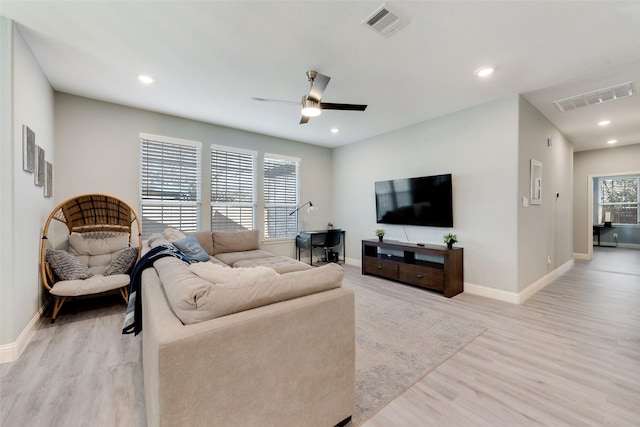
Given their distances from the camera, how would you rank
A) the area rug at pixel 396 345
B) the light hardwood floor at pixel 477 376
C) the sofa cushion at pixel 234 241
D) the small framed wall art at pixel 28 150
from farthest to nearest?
the sofa cushion at pixel 234 241, the small framed wall art at pixel 28 150, the area rug at pixel 396 345, the light hardwood floor at pixel 477 376

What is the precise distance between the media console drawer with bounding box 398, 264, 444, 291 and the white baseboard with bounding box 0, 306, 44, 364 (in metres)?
4.38

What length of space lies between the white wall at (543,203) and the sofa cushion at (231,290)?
3266 mm

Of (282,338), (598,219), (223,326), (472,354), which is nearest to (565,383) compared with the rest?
(472,354)

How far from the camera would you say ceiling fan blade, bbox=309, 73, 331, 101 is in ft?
8.01

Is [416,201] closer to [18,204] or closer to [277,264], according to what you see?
[277,264]

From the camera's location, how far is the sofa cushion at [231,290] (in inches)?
42.5

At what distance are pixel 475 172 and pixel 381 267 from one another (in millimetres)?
2107

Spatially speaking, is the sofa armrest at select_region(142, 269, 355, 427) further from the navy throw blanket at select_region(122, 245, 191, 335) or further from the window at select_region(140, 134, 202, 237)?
the window at select_region(140, 134, 202, 237)

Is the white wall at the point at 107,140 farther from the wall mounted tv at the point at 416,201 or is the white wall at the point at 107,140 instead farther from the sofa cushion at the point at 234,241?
the wall mounted tv at the point at 416,201

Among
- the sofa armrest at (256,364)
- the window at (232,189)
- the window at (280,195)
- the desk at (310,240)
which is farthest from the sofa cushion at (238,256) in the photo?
the sofa armrest at (256,364)

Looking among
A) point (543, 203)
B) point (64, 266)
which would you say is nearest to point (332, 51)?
point (64, 266)

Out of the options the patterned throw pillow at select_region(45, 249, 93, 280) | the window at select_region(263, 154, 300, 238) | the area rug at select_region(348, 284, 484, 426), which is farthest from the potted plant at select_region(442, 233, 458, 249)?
the patterned throw pillow at select_region(45, 249, 93, 280)

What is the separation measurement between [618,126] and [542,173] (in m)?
1.97

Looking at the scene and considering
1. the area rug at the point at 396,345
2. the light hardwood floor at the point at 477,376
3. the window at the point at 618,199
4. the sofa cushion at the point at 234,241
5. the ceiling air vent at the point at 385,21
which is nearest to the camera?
the light hardwood floor at the point at 477,376
